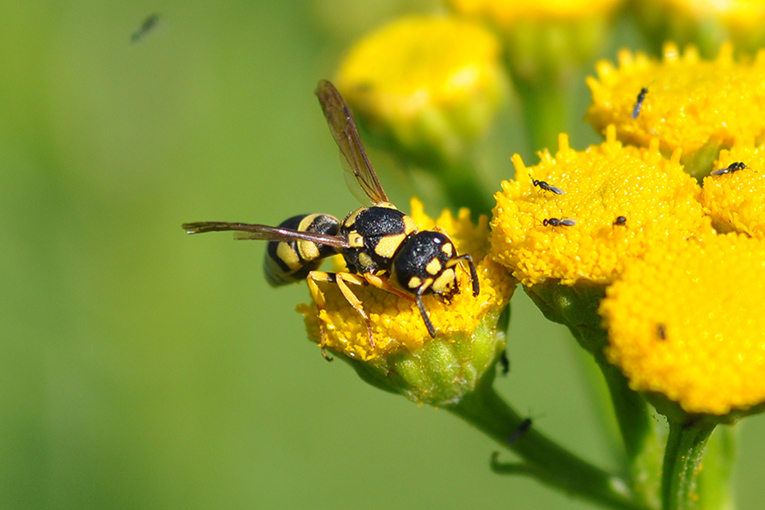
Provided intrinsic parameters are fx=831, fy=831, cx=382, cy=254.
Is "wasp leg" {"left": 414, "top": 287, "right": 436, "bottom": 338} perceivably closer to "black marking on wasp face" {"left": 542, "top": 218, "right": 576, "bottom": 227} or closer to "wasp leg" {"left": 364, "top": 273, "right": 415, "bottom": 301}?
"wasp leg" {"left": 364, "top": 273, "right": 415, "bottom": 301}

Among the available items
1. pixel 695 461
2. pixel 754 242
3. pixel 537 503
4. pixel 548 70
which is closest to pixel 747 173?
pixel 754 242

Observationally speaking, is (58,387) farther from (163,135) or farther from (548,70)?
(548,70)

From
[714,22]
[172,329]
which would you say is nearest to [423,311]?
[714,22]

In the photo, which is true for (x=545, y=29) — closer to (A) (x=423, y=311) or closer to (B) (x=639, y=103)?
(B) (x=639, y=103)

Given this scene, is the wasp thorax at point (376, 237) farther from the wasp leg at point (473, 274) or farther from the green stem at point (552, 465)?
the green stem at point (552, 465)

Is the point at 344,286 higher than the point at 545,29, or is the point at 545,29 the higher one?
the point at 545,29
